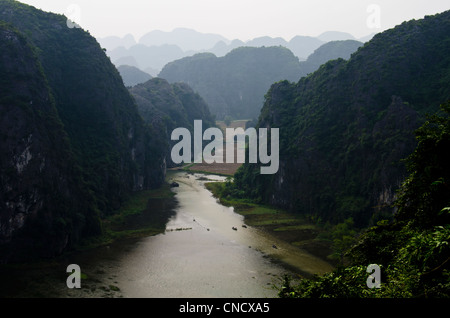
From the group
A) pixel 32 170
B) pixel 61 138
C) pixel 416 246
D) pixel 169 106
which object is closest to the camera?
pixel 416 246

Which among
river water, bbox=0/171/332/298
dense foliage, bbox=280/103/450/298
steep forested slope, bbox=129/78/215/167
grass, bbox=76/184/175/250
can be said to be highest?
steep forested slope, bbox=129/78/215/167

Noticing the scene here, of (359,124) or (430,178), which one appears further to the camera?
(359,124)

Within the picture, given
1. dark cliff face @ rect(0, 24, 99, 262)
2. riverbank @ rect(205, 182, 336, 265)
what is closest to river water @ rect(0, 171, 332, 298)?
riverbank @ rect(205, 182, 336, 265)

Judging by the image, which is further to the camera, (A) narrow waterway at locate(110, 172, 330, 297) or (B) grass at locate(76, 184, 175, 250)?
(B) grass at locate(76, 184, 175, 250)

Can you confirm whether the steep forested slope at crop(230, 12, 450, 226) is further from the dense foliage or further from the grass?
the dense foliage

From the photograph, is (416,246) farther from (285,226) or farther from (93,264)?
(285,226)

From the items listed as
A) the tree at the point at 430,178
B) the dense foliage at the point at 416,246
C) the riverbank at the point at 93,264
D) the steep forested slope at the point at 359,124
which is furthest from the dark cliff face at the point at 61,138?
the tree at the point at 430,178

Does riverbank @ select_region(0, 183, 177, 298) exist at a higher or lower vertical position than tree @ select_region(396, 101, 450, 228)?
lower

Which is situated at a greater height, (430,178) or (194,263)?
(430,178)

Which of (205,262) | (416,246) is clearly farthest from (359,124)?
(416,246)
